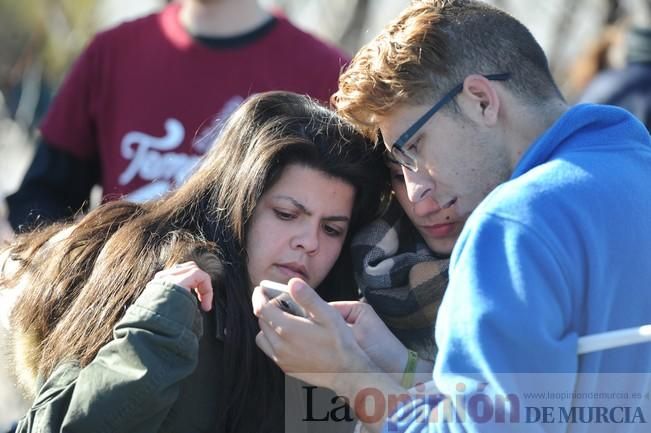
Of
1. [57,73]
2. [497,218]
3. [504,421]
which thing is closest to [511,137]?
[497,218]

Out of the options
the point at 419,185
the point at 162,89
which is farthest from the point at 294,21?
the point at 419,185

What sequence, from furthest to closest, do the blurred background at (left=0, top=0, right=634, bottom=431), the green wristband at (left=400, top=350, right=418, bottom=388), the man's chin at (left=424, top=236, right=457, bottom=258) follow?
the blurred background at (left=0, top=0, right=634, bottom=431) → the man's chin at (left=424, top=236, right=457, bottom=258) → the green wristband at (left=400, top=350, right=418, bottom=388)

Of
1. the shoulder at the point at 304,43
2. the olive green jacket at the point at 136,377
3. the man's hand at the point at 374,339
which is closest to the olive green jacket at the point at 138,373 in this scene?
the olive green jacket at the point at 136,377

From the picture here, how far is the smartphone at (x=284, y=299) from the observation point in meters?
2.70

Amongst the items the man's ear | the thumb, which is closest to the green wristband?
the thumb

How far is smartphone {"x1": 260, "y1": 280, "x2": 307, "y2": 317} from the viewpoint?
2.70 meters

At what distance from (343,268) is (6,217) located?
60.5 inches

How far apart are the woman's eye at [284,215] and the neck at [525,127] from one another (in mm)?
714

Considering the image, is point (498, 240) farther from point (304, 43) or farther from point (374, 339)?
point (304, 43)

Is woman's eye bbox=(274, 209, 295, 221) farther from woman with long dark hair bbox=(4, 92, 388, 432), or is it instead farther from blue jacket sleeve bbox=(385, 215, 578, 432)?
blue jacket sleeve bbox=(385, 215, 578, 432)

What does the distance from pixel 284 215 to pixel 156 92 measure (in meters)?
1.19

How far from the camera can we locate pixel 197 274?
266cm

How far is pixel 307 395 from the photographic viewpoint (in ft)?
10.0

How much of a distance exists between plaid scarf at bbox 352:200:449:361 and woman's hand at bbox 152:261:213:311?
585 mm
